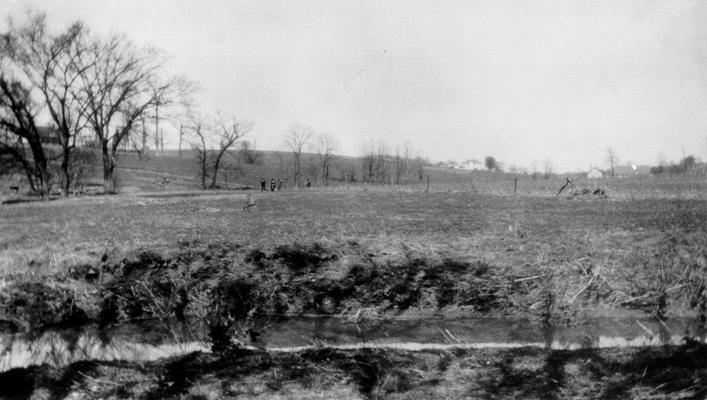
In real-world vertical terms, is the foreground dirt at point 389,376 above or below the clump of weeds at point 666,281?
below

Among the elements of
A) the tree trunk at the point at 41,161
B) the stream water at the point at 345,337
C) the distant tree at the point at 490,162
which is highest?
the distant tree at the point at 490,162

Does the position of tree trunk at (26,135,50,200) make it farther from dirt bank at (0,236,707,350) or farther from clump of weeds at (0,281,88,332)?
dirt bank at (0,236,707,350)

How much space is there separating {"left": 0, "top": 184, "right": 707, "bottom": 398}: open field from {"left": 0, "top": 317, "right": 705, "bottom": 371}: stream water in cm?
26

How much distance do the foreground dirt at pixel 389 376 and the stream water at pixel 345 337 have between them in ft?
4.73

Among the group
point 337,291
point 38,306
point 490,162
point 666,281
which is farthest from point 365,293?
point 490,162

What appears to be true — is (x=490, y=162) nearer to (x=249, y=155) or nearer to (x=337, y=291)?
(x=249, y=155)

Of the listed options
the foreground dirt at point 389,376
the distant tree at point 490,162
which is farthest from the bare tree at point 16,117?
the distant tree at point 490,162

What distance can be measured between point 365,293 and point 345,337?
4.41 feet

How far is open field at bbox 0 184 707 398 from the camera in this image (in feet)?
18.3

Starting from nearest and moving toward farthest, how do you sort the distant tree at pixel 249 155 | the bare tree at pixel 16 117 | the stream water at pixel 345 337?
the stream water at pixel 345 337 → the bare tree at pixel 16 117 → the distant tree at pixel 249 155

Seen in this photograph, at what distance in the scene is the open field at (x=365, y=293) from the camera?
18.3 ft

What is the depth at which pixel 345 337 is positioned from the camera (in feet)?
27.5

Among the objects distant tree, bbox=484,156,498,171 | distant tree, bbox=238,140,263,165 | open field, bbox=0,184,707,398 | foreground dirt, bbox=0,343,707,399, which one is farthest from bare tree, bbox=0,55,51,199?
distant tree, bbox=484,156,498,171

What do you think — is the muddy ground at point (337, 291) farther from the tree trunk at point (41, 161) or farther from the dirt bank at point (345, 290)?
the tree trunk at point (41, 161)
